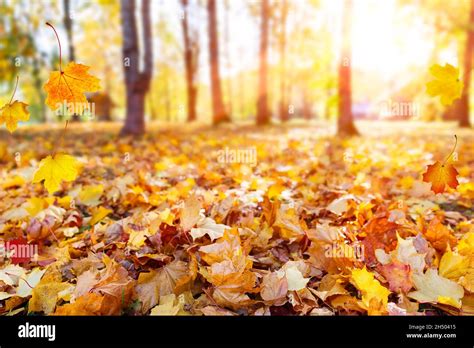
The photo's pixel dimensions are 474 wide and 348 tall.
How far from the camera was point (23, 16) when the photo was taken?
51.9 feet

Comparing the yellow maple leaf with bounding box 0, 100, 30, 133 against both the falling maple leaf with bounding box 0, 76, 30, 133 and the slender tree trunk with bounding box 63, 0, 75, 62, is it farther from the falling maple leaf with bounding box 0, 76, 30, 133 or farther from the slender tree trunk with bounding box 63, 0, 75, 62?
the slender tree trunk with bounding box 63, 0, 75, 62

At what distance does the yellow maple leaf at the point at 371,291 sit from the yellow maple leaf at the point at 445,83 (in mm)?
763

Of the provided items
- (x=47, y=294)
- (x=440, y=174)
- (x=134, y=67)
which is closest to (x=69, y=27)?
(x=134, y=67)

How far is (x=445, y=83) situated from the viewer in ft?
5.10

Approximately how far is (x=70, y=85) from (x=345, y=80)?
25.5 feet

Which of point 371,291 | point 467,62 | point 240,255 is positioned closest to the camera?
point 371,291

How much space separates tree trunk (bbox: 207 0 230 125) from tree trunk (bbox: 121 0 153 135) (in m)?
4.56

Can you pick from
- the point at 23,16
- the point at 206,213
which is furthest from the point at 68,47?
the point at 206,213

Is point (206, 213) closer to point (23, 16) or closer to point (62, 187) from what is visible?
point (62, 187)

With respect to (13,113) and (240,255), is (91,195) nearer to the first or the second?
(13,113)

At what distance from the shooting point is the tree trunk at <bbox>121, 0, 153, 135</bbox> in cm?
682

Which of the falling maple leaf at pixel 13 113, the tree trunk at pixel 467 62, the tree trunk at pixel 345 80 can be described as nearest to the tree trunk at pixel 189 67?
the tree trunk at pixel 345 80
